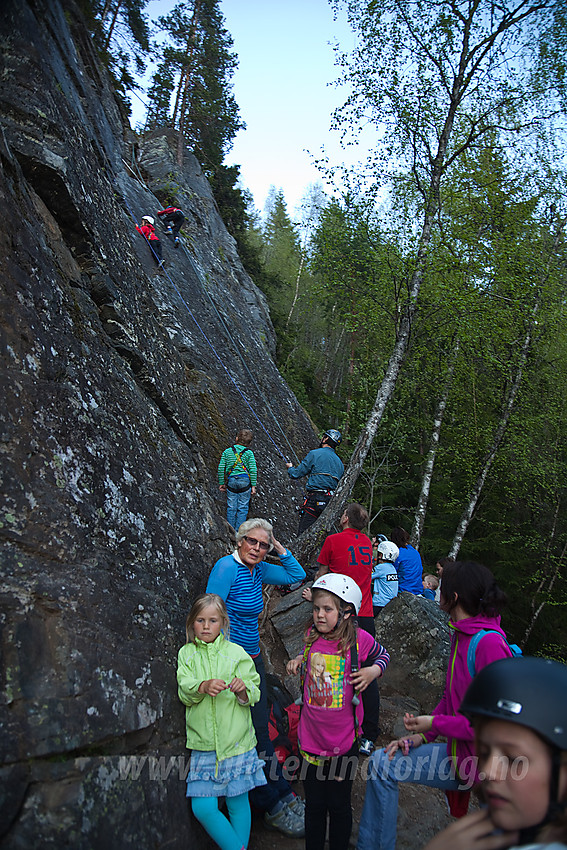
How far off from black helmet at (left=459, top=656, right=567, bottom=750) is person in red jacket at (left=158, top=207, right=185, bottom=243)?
16.3 m

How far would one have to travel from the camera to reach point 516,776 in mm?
1582

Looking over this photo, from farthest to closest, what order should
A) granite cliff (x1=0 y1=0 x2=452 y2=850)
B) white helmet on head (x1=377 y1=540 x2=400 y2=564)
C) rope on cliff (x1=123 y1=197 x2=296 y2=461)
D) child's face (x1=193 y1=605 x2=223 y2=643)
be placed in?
rope on cliff (x1=123 y1=197 x2=296 y2=461) < white helmet on head (x1=377 y1=540 x2=400 y2=564) < child's face (x1=193 y1=605 x2=223 y2=643) < granite cliff (x1=0 y1=0 x2=452 y2=850)

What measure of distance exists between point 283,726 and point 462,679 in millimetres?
2231

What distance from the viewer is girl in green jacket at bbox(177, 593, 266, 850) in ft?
10.4

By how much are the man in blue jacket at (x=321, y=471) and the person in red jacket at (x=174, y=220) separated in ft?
35.4

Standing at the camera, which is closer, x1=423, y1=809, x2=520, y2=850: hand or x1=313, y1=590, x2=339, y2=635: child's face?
x1=423, y1=809, x2=520, y2=850: hand

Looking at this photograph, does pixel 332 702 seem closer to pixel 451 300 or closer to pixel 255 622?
pixel 255 622

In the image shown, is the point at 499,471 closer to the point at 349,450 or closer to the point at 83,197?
the point at 349,450

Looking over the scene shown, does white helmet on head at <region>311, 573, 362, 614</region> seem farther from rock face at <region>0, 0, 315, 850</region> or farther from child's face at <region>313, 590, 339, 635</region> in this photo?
rock face at <region>0, 0, 315, 850</region>

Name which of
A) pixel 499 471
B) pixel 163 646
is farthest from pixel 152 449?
pixel 499 471

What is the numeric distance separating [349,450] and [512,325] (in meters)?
7.06

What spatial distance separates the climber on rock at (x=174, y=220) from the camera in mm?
15594

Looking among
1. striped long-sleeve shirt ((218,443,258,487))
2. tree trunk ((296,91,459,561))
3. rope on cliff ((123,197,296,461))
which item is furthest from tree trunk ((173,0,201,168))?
striped long-sleeve shirt ((218,443,258,487))

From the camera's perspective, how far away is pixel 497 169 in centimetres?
1667
